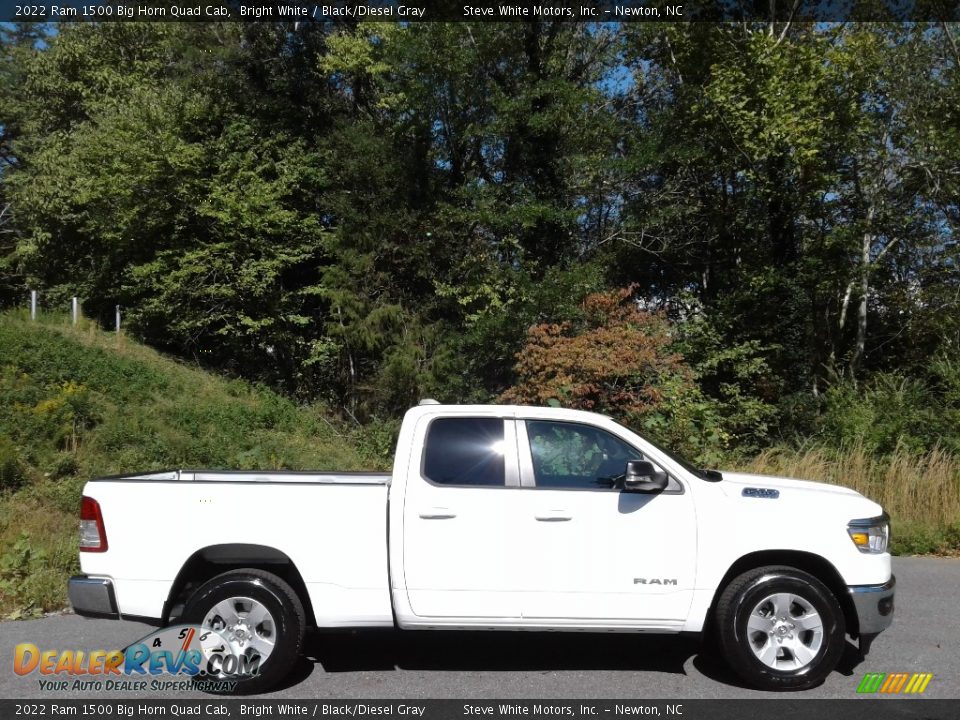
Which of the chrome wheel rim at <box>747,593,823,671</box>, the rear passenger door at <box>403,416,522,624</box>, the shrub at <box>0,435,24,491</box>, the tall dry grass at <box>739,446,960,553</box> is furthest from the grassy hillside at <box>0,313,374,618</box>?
the tall dry grass at <box>739,446,960,553</box>

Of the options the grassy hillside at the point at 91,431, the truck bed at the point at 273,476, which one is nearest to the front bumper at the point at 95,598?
the truck bed at the point at 273,476

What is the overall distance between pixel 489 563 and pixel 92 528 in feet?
8.49

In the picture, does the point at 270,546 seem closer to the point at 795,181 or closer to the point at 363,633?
the point at 363,633

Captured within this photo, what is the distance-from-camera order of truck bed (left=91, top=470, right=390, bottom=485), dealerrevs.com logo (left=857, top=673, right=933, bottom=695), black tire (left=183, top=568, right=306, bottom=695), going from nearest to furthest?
black tire (left=183, top=568, right=306, bottom=695)
dealerrevs.com logo (left=857, top=673, right=933, bottom=695)
truck bed (left=91, top=470, right=390, bottom=485)

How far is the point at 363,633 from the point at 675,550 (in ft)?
9.05

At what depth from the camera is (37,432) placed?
493 inches

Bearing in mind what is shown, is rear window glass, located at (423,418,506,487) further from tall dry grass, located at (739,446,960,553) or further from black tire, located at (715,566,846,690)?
tall dry grass, located at (739,446,960,553)

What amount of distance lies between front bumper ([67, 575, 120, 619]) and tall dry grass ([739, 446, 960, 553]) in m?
8.33

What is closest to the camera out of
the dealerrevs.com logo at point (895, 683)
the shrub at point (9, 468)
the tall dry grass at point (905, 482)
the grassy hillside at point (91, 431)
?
the dealerrevs.com logo at point (895, 683)

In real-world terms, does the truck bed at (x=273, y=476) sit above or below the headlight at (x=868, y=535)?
above

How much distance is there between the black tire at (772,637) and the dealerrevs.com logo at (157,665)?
3034 mm

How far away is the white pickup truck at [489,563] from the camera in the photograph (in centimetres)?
525

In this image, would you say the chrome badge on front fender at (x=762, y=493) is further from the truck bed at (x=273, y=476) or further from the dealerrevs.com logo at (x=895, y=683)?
the truck bed at (x=273, y=476)

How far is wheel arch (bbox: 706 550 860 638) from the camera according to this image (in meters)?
5.33
